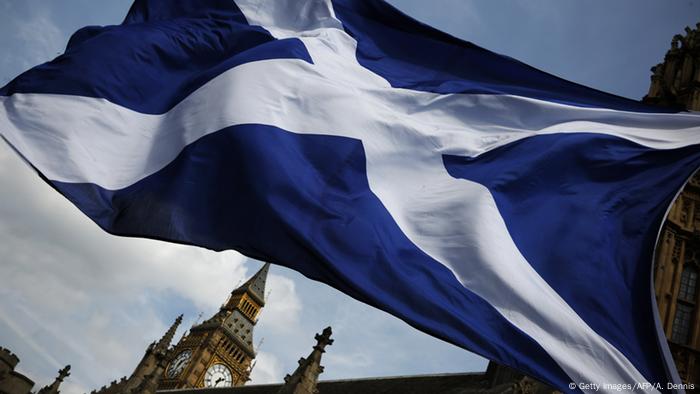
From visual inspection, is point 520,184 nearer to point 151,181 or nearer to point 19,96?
point 151,181

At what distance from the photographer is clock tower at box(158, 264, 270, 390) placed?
94.0 meters

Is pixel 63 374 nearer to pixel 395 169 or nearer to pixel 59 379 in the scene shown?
pixel 59 379

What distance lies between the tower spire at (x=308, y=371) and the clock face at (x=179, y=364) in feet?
260

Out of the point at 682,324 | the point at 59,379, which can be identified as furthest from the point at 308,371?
the point at 59,379

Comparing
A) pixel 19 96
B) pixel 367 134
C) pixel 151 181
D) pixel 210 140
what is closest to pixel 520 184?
pixel 367 134

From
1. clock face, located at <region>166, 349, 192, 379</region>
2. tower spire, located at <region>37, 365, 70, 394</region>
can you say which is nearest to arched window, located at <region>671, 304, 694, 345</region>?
tower spire, located at <region>37, 365, 70, 394</region>

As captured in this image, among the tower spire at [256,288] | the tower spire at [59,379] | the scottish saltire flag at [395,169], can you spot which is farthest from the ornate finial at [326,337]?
the tower spire at [256,288]

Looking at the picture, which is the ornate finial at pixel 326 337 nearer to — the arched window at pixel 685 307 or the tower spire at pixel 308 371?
the tower spire at pixel 308 371

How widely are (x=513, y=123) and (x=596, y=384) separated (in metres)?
2.68

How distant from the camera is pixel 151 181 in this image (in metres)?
5.00

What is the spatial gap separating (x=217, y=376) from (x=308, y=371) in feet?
268

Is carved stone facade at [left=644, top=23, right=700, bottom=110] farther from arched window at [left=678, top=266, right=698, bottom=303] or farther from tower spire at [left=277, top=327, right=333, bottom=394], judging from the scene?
tower spire at [left=277, top=327, right=333, bottom=394]

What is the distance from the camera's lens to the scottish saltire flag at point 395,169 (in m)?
4.18

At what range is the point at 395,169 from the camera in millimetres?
5383
